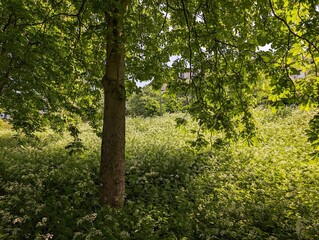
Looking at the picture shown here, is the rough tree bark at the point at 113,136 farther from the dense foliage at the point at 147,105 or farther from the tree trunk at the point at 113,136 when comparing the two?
the dense foliage at the point at 147,105

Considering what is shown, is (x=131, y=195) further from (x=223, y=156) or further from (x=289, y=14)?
(x=289, y=14)

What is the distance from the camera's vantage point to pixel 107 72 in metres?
6.19

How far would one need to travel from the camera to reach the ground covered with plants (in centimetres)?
509

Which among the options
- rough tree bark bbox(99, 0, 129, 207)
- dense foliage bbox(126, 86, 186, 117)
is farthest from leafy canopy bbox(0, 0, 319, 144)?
dense foliage bbox(126, 86, 186, 117)

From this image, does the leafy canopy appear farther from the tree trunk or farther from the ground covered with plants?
the ground covered with plants

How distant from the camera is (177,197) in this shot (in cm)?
660

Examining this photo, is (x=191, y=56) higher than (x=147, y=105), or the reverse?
(x=147, y=105)

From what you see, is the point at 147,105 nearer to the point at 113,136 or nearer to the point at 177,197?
the point at 177,197

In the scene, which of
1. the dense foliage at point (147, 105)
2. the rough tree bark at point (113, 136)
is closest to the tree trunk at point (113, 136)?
the rough tree bark at point (113, 136)

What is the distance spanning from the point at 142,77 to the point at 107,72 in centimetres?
121

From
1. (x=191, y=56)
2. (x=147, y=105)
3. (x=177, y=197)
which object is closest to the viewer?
(x=191, y=56)

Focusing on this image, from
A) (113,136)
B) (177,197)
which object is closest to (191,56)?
(113,136)

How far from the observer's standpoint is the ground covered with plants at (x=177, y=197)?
16.7 ft

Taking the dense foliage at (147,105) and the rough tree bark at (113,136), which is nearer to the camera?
the rough tree bark at (113,136)
